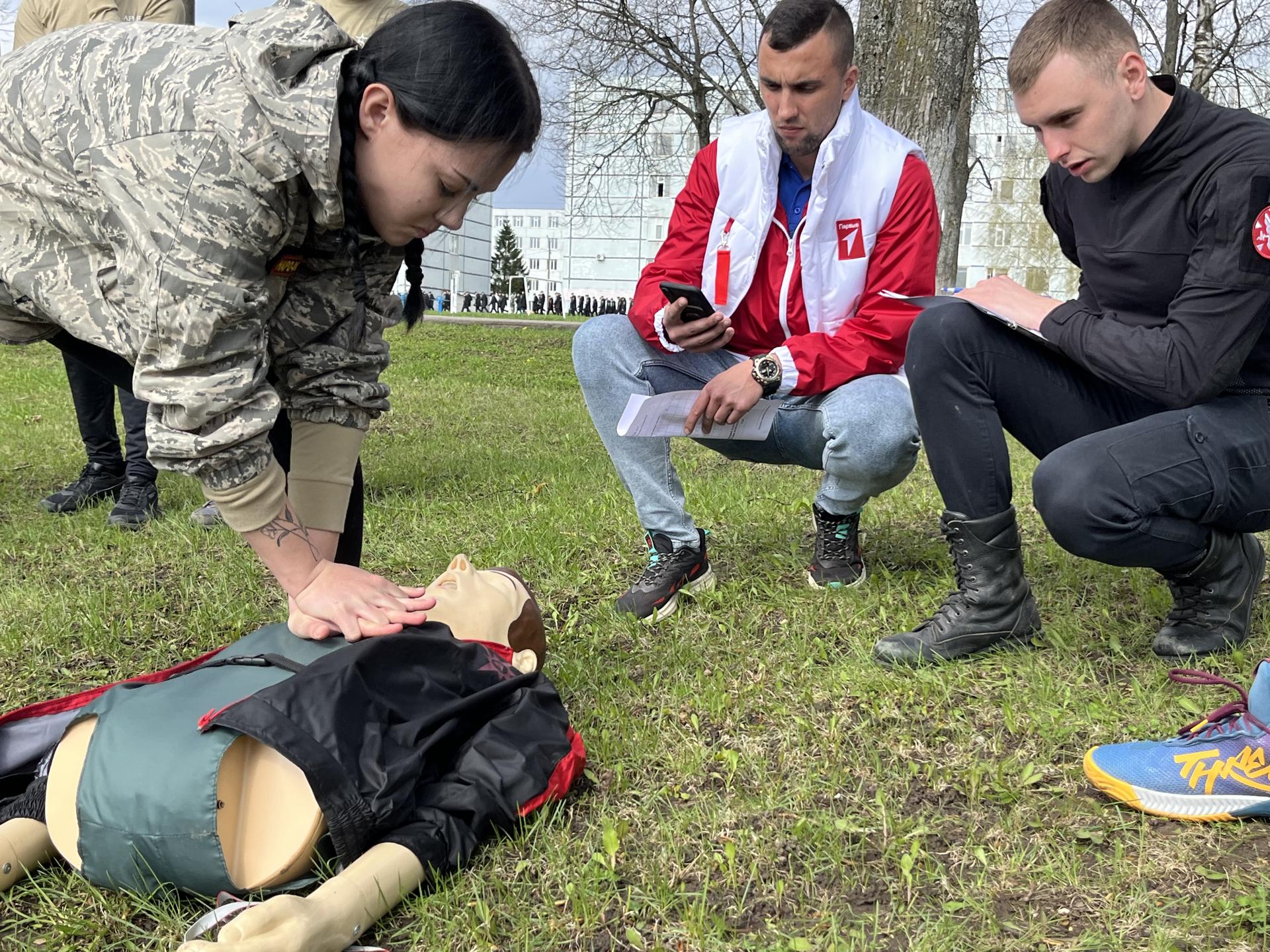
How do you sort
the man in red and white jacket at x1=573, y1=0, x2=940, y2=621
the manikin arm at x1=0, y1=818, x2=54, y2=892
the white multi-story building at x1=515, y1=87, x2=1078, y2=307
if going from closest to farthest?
the manikin arm at x1=0, y1=818, x2=54, y2=892 < the man in red and white jacket at x1=573, y1=0, x2=940, y2=621 < the white multi-story building at x1=515, y1=87, x2=1078, y2=307

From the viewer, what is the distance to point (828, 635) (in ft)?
10.0

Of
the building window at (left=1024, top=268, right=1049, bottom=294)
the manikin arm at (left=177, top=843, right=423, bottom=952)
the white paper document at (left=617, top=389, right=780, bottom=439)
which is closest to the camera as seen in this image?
the manikin arm at (left=177, top=843, right=423, bottom=952)

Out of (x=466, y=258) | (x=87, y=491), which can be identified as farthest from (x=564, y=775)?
(x=466, y=258)

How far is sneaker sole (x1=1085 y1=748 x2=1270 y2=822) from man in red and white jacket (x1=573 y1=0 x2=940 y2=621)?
1358mm

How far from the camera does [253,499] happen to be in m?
2.16

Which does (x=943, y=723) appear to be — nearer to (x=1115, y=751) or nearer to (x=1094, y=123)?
(x=1115, y=751)

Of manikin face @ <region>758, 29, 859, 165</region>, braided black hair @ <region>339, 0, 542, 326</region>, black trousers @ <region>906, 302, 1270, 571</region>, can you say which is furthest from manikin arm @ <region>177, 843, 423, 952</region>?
manikin face @ <region>758, 29, 859, 165</region>

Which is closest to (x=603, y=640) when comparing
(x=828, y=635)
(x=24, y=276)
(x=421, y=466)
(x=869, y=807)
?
(x=828, y=635)

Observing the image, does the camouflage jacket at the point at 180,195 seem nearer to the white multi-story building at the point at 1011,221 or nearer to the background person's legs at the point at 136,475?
the background person's legs at the point at 136,475

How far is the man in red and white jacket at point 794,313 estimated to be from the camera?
3.30 m

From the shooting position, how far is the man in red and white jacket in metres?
3.30

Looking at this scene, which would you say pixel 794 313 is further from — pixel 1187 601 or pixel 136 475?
pixel 136 475

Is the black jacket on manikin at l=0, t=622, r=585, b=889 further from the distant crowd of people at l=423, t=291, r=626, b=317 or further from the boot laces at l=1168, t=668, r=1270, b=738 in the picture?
the distant crowd of people at l=423, t=291, r=626, b=317

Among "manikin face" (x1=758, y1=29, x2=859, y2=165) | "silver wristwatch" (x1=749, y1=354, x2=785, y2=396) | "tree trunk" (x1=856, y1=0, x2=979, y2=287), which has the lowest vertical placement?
"silver wristwatch" (x1=749, y1=354, x2=785, y2=396)
